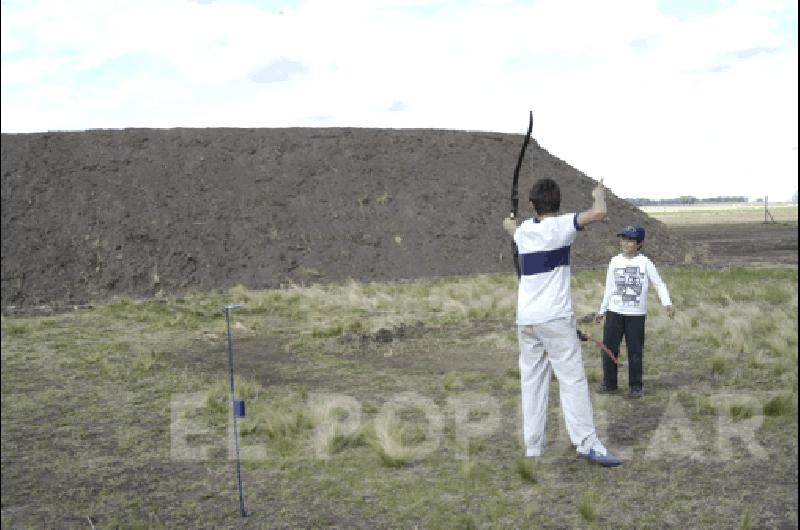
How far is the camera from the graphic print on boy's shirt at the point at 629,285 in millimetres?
8883

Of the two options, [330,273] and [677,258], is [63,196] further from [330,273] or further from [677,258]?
[677,258]

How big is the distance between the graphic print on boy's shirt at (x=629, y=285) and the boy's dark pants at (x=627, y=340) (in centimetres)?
18

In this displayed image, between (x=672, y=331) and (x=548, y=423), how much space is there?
7.15 m

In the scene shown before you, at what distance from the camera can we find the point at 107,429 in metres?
9.00

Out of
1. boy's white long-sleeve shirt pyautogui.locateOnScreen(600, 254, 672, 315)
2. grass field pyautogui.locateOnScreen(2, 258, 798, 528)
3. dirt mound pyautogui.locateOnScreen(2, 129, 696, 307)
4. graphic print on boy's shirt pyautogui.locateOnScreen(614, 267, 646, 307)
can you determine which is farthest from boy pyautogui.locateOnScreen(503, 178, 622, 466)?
dirt mound pyautogui.locateOnScreen(2, 129, 696, 307)

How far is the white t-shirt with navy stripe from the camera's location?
20.5ft

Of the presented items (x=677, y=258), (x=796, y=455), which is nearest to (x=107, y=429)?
(x=796, y=455)

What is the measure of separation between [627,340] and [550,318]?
3236 mm

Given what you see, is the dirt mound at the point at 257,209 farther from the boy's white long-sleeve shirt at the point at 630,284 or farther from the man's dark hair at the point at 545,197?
the man's dark hair at the point at 545,197

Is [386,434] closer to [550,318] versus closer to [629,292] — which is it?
[550,318]

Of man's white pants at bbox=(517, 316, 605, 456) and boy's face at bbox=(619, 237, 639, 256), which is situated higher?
boy's face at bbox=(619, 237, 639, 256)

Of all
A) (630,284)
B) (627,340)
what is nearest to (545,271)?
(630,284)

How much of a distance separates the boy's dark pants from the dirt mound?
2592 centimetres

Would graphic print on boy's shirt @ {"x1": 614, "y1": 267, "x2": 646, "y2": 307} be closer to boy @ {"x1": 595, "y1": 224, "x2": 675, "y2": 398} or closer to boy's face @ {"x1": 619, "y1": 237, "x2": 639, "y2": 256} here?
boy @ {"x1": 595, "y1": 224, "x2": 675, "y2": 398}
